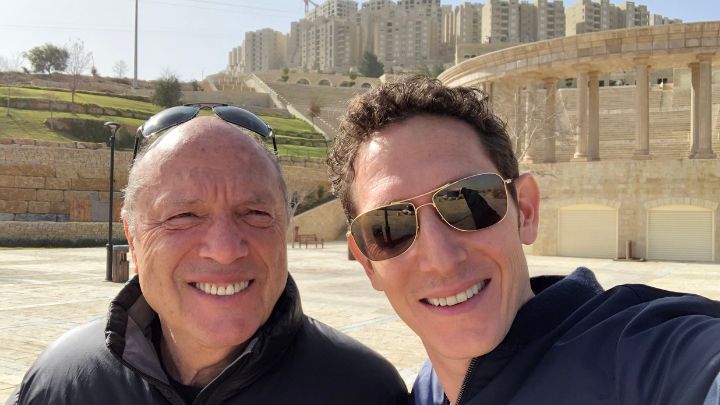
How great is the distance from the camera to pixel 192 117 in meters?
2.51

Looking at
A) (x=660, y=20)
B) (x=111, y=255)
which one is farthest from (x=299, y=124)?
(x=660, y=20)

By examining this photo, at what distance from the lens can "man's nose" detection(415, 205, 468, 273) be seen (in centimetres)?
189

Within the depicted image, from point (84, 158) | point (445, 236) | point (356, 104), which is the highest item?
point (84, 158)

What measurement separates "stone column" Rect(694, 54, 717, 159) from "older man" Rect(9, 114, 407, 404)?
93.7ft

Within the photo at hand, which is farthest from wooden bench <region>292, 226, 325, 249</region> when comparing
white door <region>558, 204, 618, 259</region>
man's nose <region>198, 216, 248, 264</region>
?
man's nose <region>198, 216, 248, 264</region>

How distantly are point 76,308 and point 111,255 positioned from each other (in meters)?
4.82

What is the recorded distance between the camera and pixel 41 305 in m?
11.5

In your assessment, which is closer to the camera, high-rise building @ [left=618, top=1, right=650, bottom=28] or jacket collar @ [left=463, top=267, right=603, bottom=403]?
jacket collar @ [left=463, top=267, right=603, bottom=403]

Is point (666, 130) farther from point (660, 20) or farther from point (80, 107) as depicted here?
point (660, 20)

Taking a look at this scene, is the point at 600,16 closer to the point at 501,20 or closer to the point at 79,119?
the point at 501,20

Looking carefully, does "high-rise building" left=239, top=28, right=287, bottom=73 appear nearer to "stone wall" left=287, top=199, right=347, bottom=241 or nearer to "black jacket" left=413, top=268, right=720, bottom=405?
"stone wall" left=287, top=199, right=347, bottom=241

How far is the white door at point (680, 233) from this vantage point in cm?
2614

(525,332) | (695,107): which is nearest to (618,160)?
(695,107)

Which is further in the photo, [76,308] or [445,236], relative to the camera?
[76,308]
